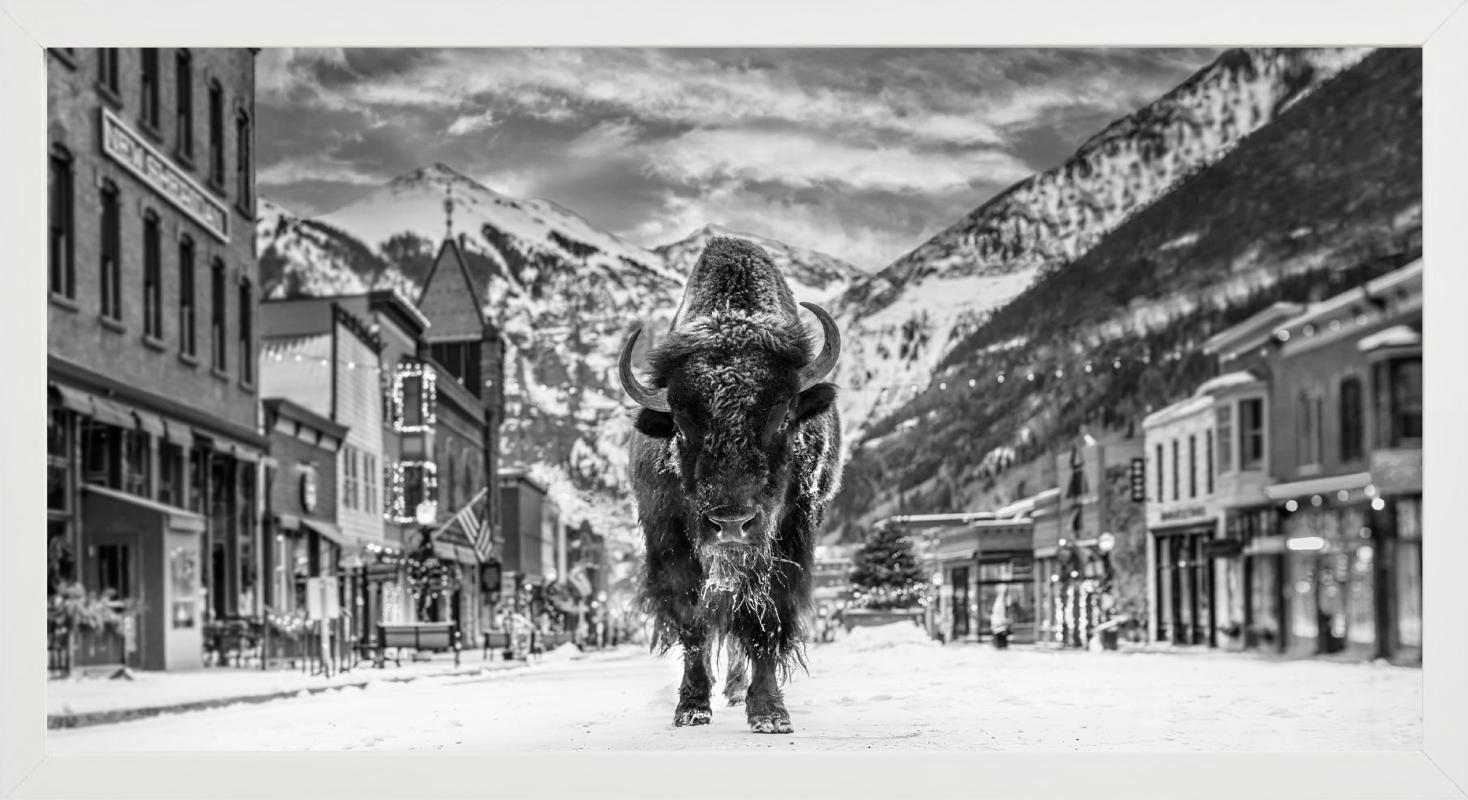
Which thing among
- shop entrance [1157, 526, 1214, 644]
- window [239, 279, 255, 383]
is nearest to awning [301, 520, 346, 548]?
window [239, 279, 255, 383]

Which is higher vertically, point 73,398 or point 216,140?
point 216,140

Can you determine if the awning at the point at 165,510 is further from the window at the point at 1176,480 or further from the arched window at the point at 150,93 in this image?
the window at the point at 1176,480

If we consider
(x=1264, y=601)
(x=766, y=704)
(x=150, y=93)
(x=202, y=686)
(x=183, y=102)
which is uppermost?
(x=150, y=93)

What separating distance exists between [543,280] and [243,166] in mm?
2498

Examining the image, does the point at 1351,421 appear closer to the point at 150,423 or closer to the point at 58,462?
the point at 58,462

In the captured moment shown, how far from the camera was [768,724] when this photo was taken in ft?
24.8

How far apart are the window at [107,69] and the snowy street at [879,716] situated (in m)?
4.42

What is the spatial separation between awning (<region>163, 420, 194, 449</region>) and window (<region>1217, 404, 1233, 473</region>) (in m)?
8.92

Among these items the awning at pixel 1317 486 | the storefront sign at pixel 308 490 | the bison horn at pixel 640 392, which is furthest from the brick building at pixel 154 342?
the awning at pixel 1317 486

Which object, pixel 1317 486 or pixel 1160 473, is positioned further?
pixel 1160 473

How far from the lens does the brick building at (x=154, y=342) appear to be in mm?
12195

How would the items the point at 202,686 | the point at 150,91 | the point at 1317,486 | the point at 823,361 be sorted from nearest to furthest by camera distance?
the point at 823,361 → the point at 202,686 → the point at 1317,486 → the point at 150,91

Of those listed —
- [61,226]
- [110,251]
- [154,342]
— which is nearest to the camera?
[61,226]

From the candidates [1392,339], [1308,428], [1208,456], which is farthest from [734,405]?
[1208,456]
